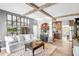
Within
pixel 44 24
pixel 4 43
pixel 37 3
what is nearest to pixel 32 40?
pixel 44 24

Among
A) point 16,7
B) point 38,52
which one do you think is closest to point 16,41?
point 38,52

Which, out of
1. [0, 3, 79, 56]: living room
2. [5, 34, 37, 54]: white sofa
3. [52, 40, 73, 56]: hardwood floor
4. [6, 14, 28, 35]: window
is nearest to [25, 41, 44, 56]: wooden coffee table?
[0, 3, 79, 56]: living room

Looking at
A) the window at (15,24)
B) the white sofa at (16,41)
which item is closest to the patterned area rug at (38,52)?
the white sofa at (16,41)

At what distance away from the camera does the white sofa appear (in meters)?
2.47

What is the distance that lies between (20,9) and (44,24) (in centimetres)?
64

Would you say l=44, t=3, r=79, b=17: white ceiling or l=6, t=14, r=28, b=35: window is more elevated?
l=44, t=3, r=79, b=17: white ceiling

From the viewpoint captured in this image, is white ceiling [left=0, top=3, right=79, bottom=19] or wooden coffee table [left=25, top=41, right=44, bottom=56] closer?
white ceiling [left=0, top=3, right=79, bottom=19]

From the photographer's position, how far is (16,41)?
255 centimetres

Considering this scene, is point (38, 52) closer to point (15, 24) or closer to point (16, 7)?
point (15, 24)

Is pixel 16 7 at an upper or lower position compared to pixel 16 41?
upper

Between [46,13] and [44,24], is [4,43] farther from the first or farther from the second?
[46,13]

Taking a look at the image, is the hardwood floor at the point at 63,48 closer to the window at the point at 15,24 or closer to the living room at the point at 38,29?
the living room at the point at 38,29

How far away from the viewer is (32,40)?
2611mm

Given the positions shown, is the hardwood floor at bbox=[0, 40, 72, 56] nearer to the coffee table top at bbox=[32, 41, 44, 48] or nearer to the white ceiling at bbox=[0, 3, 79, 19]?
the coffee table top at bbox=[32, 41, 44, 48]
